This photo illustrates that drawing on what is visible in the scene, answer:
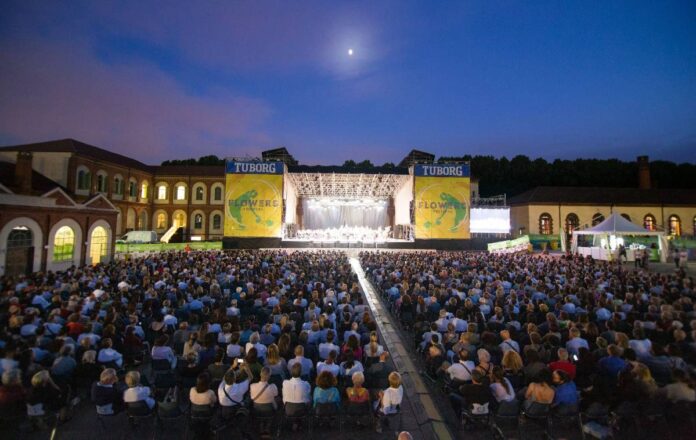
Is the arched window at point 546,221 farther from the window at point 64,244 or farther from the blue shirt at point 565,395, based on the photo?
the window at point 64,244

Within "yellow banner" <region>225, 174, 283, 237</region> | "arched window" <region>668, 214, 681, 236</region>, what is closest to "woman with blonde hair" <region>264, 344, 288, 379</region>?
"yellow banner" <region>225, 174, 283, 237</region>

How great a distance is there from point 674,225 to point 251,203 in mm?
42028

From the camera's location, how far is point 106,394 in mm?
4301

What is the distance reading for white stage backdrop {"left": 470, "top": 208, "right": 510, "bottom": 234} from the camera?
102 ft

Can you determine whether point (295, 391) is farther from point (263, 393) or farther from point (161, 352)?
point (161, 352)

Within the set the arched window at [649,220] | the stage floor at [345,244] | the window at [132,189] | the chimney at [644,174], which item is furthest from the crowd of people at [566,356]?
the chimney at [644,174]

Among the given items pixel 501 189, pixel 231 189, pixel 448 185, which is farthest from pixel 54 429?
pixel 501 189

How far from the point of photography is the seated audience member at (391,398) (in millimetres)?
4291

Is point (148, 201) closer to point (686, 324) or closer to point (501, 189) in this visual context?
point (686, 324)

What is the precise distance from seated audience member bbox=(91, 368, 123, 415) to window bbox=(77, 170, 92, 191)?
106 ft

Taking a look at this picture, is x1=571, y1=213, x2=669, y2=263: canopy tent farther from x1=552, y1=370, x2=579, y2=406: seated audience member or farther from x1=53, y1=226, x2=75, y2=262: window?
x1=53, y1=226, x2=75, y2=262: window

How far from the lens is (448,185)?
26.2 m

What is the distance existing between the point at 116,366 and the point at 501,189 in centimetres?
6226

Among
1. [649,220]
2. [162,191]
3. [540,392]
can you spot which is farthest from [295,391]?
[649,220]
